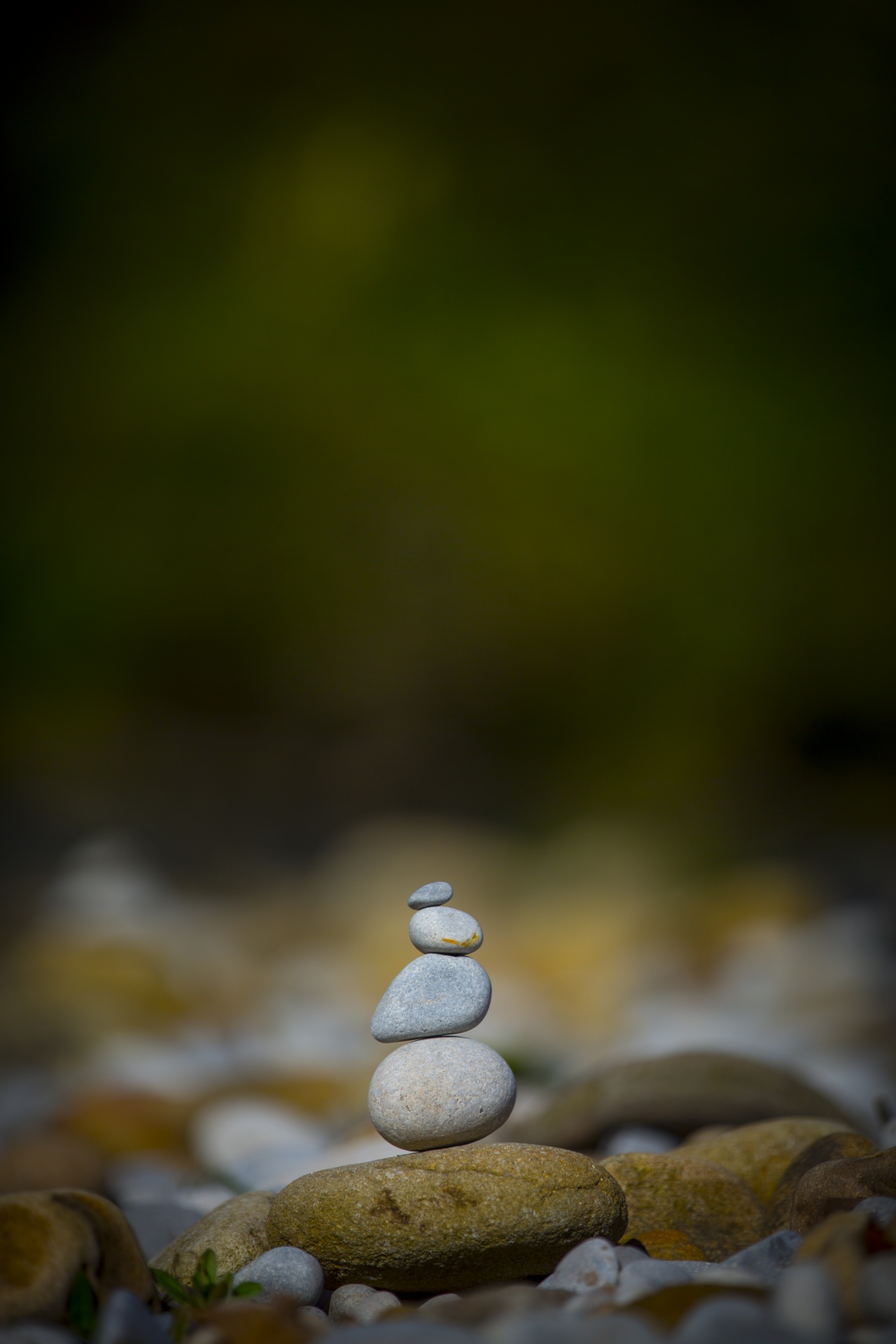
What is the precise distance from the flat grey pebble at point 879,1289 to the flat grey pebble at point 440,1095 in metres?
0.61

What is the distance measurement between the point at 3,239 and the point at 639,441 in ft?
17.8

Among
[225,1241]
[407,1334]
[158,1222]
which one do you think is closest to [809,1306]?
[407,1334]

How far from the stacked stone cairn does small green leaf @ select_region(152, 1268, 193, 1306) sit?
0.35 m

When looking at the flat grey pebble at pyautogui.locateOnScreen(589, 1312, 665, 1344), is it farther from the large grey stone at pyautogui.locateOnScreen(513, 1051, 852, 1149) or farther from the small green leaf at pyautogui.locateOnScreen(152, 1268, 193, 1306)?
the large grey stone at pyautogui.locateOnScreen(513, 1051, 852, 1149)

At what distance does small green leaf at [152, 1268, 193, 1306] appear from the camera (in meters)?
1.42

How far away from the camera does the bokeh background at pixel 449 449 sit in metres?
7.79

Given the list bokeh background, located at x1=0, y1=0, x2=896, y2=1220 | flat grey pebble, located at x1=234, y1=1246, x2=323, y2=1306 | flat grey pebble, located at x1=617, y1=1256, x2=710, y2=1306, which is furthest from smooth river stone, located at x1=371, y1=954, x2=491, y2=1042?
bokeh background, located at x1=0, y1=0, x2=896, y2=1220

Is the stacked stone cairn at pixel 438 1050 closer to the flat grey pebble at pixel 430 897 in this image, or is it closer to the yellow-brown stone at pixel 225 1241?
the flat grey pebble at pixel 430 897

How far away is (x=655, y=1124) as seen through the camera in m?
2.30

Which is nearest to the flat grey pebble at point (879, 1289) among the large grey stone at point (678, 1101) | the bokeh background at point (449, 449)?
the large grey stone at point (678, 1101)

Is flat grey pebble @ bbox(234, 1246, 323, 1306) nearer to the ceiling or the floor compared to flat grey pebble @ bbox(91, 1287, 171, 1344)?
nearer to the ceiling

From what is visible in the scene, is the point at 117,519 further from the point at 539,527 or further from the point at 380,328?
the point at 539,527

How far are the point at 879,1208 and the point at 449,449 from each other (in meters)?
7.42

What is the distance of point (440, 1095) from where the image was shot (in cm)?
159
